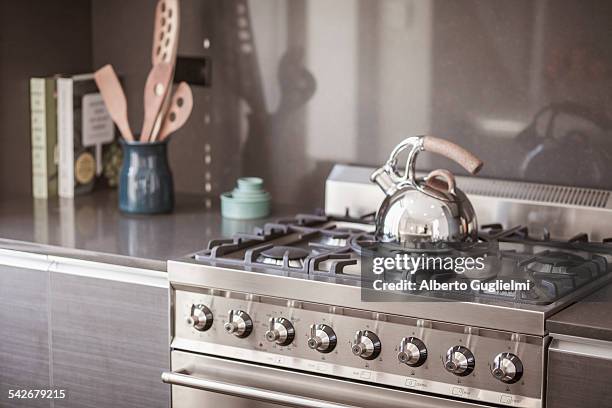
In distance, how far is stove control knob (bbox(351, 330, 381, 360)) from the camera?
1950mm

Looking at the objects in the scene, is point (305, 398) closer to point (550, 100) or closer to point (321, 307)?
point (321, 307)

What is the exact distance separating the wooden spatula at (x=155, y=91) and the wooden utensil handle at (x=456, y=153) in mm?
780

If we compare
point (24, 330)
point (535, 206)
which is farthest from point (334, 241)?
point (24, 330)

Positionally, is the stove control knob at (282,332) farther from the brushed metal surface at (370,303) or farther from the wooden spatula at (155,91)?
the wooden spatula at (155,91)

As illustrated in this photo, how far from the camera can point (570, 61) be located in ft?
7.90

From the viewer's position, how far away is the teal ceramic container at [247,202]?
262 cm

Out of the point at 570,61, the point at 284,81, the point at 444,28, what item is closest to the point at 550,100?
the point at 570,61

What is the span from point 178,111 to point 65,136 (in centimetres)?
37

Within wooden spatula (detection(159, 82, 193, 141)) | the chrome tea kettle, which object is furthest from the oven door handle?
wooden spatula (detection(159, 82, 193, 141))

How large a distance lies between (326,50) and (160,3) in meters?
0.43

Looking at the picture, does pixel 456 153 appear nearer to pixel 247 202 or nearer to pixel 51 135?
pixel 247 202

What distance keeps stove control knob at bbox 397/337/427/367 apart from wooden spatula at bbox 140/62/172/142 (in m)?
1.06

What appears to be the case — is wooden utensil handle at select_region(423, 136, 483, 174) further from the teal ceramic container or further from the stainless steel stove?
the teal ceramic container

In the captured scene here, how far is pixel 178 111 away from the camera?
2.69 meters
